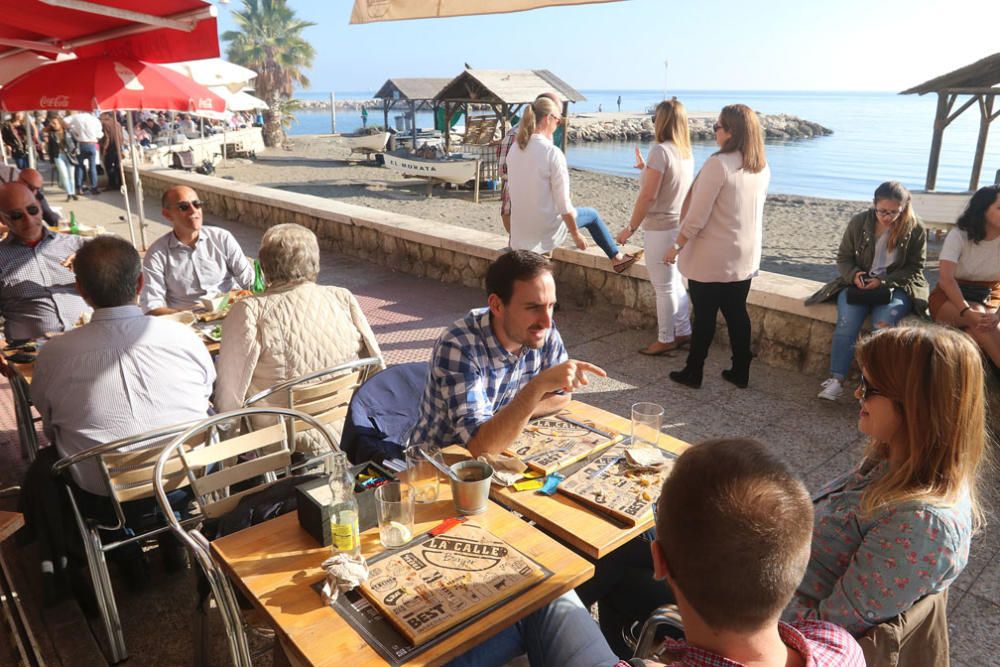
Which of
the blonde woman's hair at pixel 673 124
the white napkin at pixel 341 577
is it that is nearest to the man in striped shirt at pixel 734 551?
the white napkin at pixel 341 577

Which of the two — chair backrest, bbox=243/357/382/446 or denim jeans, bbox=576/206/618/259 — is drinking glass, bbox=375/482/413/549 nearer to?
chair backrest, bbox=243/357/382/446

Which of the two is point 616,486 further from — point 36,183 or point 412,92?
point 412,92

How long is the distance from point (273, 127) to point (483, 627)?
128ft

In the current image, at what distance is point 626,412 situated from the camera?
4430 millimetres

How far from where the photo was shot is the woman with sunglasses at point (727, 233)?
435cm

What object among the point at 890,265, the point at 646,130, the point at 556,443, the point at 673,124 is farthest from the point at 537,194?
the point at 646,130

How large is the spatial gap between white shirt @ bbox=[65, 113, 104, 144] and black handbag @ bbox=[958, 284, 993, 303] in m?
15.7

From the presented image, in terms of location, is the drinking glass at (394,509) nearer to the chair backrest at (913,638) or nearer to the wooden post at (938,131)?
the chair backrest at (913,638)

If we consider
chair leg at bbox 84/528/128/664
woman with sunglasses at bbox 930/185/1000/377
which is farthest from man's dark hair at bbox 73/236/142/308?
woman with sunglasses at bbox 930/185/1000/377

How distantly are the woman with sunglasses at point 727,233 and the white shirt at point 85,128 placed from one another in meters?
14.1

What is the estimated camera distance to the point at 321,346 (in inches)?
124

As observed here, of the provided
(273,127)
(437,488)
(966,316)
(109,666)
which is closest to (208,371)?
(109,666)

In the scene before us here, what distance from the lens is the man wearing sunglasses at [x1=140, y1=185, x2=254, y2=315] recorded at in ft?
14.6

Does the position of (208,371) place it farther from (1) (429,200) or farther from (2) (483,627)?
(1) (429,200)
